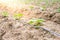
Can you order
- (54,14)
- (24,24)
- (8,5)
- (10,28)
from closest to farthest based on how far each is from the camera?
(10,28)
(24,24)
(54,14)
(8,5)

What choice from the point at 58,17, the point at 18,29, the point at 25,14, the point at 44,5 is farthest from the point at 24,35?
the point at 44,5

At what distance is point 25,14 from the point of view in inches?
228

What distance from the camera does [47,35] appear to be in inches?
152

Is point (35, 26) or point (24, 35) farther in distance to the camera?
point (35, 26)

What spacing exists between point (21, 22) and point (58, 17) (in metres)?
1.12

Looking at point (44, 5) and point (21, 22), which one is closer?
point (21, 22)

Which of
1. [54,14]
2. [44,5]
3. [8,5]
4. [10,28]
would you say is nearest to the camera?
[10,28]

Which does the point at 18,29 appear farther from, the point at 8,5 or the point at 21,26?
the point at 8,5

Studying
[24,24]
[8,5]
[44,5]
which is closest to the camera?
[24,24]

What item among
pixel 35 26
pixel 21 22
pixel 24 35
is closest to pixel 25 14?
pixel 21 22

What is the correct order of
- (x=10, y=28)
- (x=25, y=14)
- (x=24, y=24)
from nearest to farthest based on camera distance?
(x=10, y=28)
(x=24, y=24)
(x=25, y=14)

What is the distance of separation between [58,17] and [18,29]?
4.42 feet

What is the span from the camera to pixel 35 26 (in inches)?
172

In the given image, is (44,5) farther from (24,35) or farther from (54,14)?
(24,35)
